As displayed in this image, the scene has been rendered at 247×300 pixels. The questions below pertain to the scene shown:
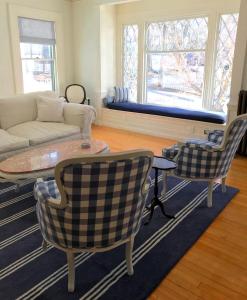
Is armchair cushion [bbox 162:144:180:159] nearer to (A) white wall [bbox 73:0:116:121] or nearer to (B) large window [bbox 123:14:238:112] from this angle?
(B) large window [bbox 123:14:238:112]

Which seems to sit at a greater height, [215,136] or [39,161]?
[215,136]

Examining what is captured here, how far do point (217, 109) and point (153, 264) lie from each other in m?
3.72

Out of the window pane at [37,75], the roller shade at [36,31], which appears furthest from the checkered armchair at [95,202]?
the roller shade at [36,31]

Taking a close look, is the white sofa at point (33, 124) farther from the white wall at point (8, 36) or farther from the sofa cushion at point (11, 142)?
the white wall at point (8, 36)

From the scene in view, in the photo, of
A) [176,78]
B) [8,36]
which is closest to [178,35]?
[176,78]

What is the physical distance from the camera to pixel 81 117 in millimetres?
3928

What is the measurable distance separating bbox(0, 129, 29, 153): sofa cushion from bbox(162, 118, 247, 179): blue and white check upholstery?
5.71 ft

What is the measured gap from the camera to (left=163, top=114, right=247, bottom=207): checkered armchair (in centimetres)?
248

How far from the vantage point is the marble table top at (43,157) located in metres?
2.46

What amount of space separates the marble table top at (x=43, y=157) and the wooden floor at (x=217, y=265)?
4.05ft

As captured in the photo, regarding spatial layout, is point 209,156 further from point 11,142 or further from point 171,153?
point 11,142

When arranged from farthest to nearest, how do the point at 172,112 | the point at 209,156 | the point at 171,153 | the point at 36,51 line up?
1. the point at 36,51
2. the point at 172,112
3. the point at 171,153
4. the point at 209,156

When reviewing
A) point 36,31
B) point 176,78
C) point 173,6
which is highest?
point 173,6

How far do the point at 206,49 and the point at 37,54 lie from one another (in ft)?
10.5
